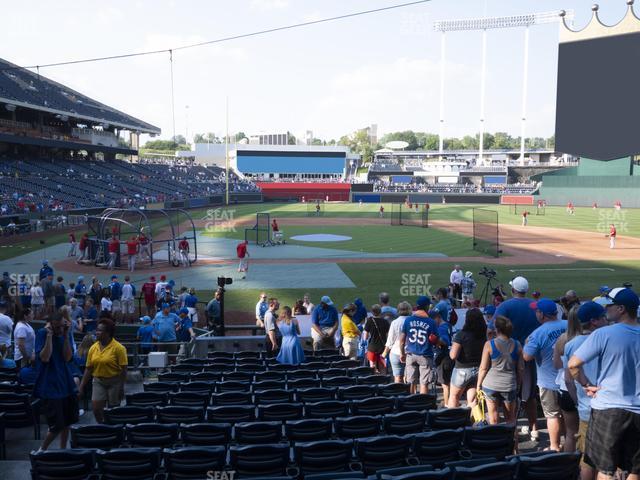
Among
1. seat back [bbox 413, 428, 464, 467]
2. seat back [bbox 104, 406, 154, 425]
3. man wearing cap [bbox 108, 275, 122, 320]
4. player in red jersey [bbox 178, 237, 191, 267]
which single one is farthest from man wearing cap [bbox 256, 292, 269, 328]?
player in red jersey [bbox 178, 237, 191, 267]

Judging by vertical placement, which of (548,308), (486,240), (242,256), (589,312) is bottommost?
(486,240)

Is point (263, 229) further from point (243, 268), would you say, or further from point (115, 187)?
point (115, 187)

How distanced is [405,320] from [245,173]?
305 ft

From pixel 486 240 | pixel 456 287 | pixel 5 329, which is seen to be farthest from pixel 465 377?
pixel 486 240

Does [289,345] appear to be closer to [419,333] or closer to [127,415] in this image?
[419,333]

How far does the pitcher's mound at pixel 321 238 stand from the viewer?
39469 mm

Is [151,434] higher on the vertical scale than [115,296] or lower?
higher

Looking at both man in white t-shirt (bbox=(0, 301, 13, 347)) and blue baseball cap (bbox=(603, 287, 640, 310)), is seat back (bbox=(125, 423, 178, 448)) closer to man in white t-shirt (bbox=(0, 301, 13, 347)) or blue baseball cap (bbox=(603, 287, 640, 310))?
blue baseball cap (bbox=(603, 287, 640, 310))

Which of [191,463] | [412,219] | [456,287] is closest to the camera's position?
[191,463]

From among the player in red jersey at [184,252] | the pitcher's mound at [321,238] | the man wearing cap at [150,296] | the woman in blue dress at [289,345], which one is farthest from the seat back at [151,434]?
the pitcher's mound at [321,238]

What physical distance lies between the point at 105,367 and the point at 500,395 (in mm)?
5189

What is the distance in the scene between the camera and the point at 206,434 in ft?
19.2

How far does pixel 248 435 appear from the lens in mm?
5840

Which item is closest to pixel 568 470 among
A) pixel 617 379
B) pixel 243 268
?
pixel 617 379
